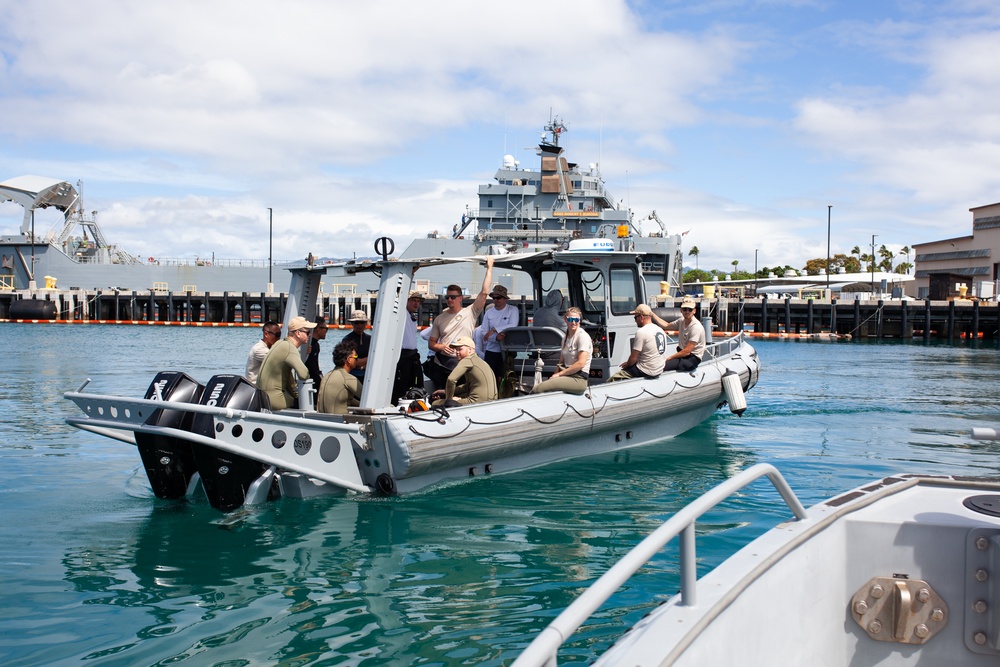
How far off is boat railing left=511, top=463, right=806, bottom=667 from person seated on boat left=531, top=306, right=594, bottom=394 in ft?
21.8

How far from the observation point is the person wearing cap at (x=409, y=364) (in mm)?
9867

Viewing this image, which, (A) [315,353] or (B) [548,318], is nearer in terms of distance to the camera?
(A) [315,353]

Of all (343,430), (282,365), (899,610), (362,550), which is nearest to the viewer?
(899,610)

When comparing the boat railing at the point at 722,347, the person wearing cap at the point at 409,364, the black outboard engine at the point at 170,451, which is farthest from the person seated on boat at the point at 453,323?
the boat railing at the point at 722,347

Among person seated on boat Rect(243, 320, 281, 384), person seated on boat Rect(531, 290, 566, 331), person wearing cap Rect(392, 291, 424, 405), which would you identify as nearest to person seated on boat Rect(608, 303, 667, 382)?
person seated on boat Rect(531, 290, 566, 331)

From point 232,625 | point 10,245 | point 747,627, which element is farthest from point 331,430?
point 10,245

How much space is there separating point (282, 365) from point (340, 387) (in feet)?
2.48

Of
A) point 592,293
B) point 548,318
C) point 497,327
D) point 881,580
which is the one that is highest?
point 592,293

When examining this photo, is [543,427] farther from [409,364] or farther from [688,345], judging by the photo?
[688,345]

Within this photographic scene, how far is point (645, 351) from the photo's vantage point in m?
11.2

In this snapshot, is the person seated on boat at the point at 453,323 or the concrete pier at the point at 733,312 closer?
the person seated on boat at the point at 453,323

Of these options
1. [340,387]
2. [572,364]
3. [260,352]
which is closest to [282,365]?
[260,352]

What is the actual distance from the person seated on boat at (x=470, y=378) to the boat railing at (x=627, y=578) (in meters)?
6.04

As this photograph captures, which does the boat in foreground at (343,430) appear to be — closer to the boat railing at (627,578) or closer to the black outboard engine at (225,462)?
the black outboard engine at (225,462)
